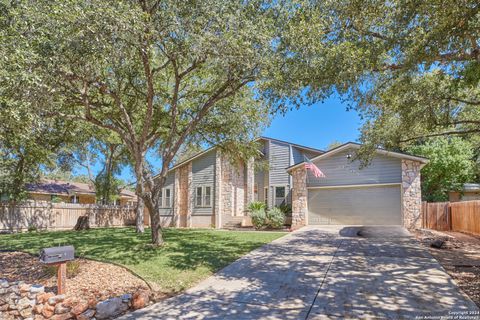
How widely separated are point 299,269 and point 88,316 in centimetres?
443

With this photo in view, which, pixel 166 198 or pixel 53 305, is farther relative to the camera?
pixel 166 198

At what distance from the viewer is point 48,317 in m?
5.24

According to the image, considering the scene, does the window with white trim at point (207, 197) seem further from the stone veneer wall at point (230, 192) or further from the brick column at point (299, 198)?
the brick column at point (299, 198)

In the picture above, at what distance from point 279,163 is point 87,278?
14658 millimetres

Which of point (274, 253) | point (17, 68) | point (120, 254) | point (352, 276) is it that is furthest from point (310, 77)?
point (120, 254)

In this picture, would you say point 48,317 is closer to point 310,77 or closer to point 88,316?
point 88,316

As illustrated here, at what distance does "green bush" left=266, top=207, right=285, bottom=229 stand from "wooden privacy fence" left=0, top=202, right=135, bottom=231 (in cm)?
1124

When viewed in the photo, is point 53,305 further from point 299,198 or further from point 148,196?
point 299,198

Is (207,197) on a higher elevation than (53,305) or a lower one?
higher

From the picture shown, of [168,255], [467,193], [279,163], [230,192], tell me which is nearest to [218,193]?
[230,192]

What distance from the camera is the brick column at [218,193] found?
1933 cm

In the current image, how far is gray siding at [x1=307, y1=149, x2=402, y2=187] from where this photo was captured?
51.2ft

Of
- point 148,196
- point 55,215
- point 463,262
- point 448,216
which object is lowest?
point 463,262

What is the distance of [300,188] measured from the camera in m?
17.2
